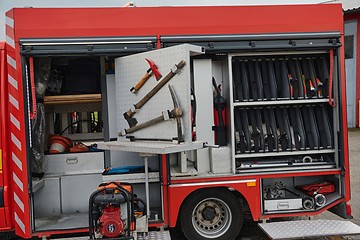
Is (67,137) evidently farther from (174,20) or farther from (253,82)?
(253,82)

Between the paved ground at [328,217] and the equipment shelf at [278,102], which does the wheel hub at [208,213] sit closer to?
the paved ground at [328,217]

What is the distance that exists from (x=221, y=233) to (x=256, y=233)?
0.78 meters

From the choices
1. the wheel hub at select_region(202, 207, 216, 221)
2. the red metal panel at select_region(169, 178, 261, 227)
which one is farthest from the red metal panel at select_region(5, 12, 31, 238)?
the wheel hub at select_region(202, 207, 216, 221)

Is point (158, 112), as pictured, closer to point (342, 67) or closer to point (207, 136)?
point (207, 136)

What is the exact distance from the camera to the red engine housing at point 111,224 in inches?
148

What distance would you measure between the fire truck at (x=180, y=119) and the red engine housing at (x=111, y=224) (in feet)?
0.07

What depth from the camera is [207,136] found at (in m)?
4.66

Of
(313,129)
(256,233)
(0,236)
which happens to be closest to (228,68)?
(313,129)

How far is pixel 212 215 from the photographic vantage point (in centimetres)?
470

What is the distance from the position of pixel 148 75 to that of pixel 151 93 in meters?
0.20

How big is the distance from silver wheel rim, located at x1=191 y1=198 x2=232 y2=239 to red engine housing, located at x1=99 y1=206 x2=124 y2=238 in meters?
1.15

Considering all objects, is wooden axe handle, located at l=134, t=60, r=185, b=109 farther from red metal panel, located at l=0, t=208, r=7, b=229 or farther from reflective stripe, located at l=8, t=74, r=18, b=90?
red metal panel, located at l=0, t=208, r=7, b=229

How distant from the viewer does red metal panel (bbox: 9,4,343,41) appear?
422 cm

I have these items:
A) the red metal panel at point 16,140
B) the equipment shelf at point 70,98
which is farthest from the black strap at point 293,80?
the red metal panel at point 16,140
